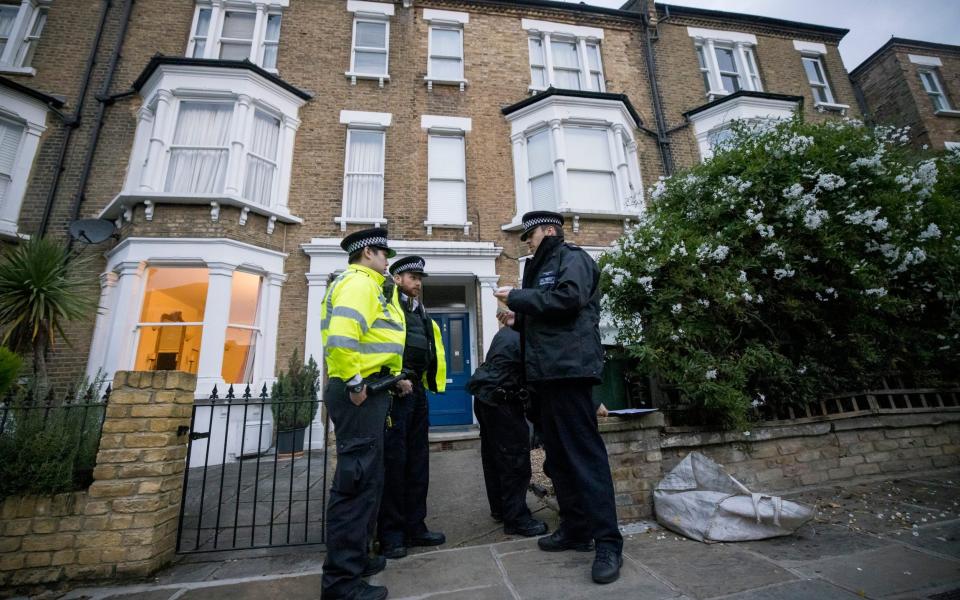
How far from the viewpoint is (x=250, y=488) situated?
446 cm

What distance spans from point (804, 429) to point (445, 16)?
11.7m

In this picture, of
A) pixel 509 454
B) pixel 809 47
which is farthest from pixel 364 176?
pixel 809 47

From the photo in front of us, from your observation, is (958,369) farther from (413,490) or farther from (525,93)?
(525,93)

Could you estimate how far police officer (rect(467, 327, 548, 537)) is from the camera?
3.15 metres

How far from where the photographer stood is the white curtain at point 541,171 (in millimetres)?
8992

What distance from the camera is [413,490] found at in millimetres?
3025

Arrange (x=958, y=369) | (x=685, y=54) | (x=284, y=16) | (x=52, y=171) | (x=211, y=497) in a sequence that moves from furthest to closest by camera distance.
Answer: (x=685, y=54), (x=284, y=16), (x=52, y=171), (x=958, y=369), (x=211, y=497)

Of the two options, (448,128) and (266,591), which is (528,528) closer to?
(266,591)

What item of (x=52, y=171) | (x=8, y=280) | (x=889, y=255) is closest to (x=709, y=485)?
(x=889, y=255)

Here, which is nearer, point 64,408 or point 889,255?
point 64,408

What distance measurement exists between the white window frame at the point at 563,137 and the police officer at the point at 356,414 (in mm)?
6501

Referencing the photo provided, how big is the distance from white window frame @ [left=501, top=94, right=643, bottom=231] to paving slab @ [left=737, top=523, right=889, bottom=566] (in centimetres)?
690

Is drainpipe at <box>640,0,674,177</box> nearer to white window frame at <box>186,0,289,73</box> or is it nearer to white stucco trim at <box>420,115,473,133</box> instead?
white stucco trim at <box>420,115,473,133</box>

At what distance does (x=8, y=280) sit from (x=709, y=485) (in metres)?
8.53
